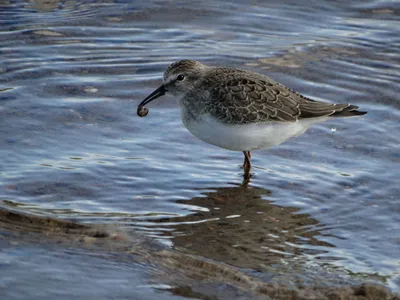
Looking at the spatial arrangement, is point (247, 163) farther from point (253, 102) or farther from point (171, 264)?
point (171, 264)

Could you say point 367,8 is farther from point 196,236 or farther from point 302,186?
point 196,236

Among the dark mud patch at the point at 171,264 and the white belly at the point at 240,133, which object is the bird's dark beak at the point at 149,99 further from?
the dark mud patch at the point at 171,264

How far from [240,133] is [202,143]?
1.04m

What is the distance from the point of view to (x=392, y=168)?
9.61 metres

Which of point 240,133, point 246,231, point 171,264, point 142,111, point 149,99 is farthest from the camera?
point 142,111

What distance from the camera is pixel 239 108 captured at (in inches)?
372

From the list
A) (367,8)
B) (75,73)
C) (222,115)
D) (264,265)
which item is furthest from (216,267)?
(367,8)

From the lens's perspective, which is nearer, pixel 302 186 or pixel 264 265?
pixel 264 265

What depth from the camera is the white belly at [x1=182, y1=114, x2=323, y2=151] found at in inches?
368

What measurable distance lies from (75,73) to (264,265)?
571 cm

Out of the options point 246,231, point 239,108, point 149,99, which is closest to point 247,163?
point 239,108

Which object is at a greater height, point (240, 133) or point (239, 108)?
point (239, 108)

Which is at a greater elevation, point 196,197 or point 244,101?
point 244,101

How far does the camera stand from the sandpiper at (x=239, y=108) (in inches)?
370
